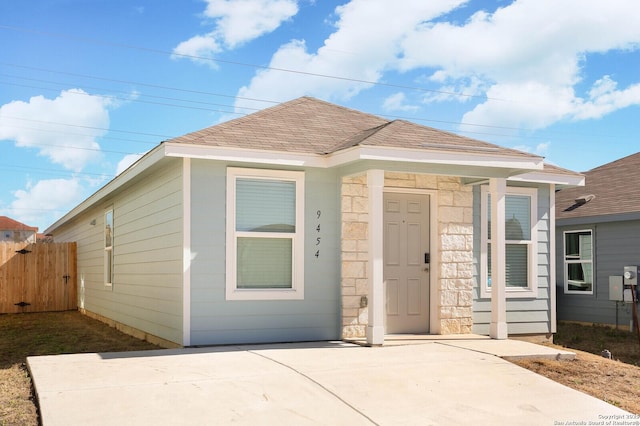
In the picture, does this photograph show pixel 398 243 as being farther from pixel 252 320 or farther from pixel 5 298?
pixel 5 298

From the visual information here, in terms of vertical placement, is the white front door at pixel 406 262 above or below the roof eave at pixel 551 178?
below

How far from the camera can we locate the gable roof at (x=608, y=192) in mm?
14375

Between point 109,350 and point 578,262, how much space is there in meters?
10.3

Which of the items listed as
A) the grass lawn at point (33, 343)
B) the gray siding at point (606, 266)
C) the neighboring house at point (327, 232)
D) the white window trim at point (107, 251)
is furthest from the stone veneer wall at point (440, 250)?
the white window trim at point (107, 251)

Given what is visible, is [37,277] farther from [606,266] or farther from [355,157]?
[606,266]

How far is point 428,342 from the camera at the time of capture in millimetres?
9086

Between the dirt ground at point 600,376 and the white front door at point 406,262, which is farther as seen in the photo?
the white front door at point 406,262

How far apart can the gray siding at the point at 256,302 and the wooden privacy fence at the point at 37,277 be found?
11.7 m

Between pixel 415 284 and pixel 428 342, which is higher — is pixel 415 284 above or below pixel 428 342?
above

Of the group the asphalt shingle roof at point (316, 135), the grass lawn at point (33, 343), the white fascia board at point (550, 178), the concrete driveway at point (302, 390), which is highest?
the asphalt shingle roof at point (316, 135)

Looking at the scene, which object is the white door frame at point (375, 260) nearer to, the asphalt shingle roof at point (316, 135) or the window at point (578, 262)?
the asphalt shingle roof at point (316, 135)

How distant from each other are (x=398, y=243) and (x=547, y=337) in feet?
11.4

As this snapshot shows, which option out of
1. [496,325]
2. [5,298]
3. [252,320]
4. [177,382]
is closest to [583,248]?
[496,325]

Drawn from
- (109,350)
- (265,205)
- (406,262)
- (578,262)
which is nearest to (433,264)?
(406,262)
